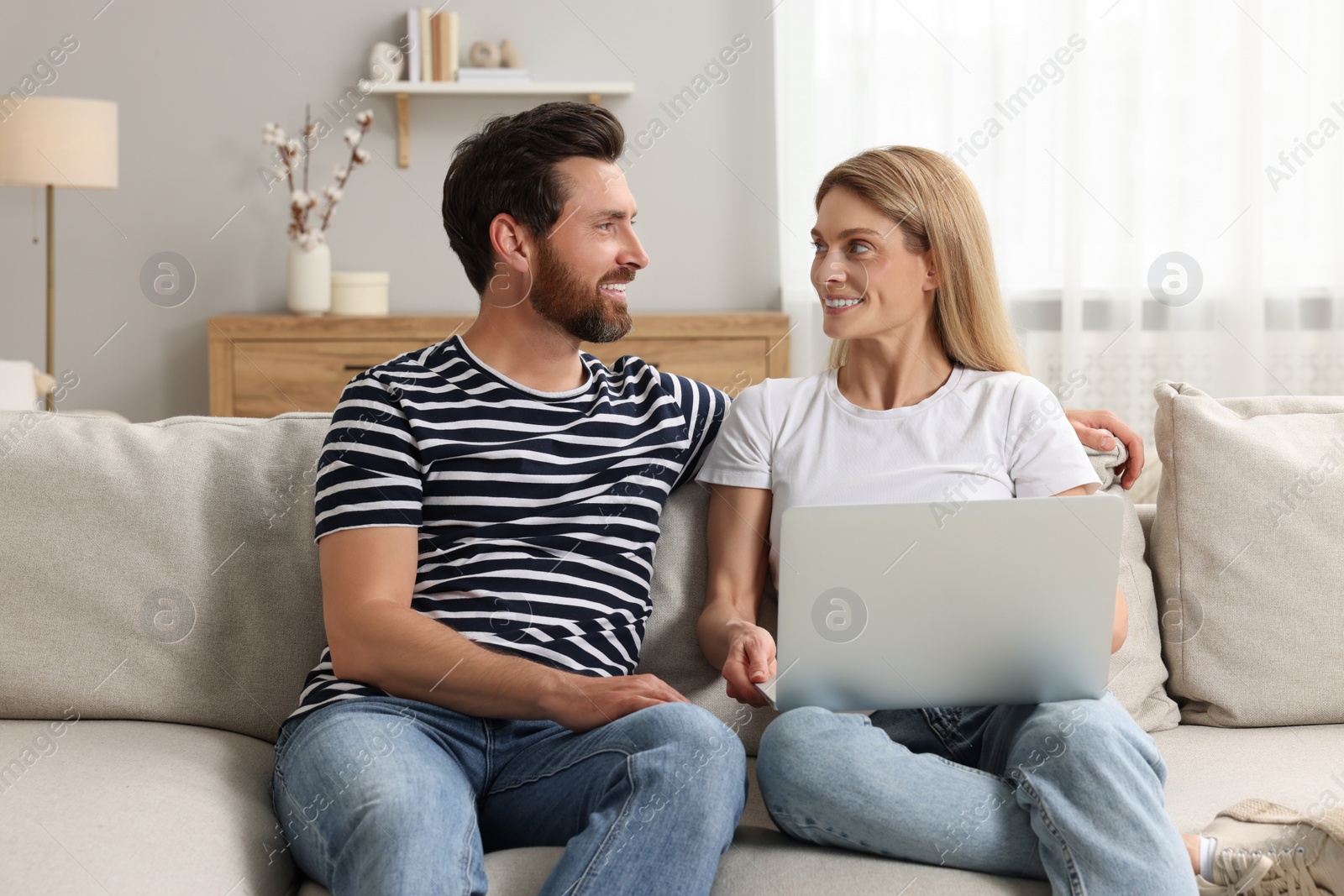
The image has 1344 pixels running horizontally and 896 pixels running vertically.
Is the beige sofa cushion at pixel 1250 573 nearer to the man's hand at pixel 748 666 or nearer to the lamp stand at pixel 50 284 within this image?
the man's hand at pixel 748 666

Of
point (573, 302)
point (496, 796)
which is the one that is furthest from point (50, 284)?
point (496, 796)

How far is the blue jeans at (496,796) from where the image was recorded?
3.24ft

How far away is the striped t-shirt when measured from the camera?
1.27m

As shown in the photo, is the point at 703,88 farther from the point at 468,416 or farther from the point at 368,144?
the point at 468,416

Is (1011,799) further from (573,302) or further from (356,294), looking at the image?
(356,294)

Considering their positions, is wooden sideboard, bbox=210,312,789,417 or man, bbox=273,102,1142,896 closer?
man, bbox=273,102,1142,896

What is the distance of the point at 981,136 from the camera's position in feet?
12.1

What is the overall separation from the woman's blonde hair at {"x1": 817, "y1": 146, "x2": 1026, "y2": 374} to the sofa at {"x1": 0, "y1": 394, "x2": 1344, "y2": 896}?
23 centimetres

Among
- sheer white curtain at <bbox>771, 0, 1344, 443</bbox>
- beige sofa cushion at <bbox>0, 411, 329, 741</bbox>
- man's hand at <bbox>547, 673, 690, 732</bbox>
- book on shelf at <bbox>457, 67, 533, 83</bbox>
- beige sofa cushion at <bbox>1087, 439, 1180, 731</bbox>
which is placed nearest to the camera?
man's hand at <bbox>547, 673, 690, 732</bbox>

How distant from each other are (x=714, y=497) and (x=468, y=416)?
329mm

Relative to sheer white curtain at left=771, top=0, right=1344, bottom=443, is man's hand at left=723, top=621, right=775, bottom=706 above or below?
below

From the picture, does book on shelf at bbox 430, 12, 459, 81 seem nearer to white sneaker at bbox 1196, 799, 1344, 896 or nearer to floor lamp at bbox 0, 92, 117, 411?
Answer: floor lamp at bbox 0, 92, 117, 411

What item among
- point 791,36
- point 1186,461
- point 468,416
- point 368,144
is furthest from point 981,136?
point 468,416

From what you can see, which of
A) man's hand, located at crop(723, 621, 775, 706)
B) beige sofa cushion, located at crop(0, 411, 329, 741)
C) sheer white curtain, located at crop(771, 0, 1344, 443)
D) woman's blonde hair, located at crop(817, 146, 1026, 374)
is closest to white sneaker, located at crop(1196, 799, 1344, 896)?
man's hand, located at crop(723, 621, 775, 706)
